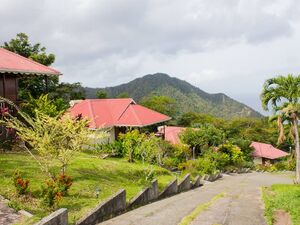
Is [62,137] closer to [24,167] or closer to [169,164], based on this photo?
[24,167]

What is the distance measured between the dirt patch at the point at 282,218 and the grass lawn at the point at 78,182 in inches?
215

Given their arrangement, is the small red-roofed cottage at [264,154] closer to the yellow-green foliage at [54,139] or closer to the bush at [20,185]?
the yellow-green foliage at [54,139]

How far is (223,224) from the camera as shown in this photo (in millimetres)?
11016

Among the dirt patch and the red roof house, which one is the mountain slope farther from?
the dirt patch

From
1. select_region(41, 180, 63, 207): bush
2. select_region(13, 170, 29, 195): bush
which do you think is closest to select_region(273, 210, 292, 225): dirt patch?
select_region(41, 180, 63, 207): bush

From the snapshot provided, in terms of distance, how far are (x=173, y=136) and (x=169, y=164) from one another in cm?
1338

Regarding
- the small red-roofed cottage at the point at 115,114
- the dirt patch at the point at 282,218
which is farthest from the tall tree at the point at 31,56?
the dirt patch at the point at 282,218

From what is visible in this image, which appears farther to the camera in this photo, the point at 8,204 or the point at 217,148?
the point at 217,148

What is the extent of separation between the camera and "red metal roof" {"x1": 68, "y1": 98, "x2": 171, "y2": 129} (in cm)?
3519

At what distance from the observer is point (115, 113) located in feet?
122

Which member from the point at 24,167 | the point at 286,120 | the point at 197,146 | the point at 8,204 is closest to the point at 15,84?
the point at 24,167

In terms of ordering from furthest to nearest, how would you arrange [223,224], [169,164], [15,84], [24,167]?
[169,164] < [15,84] < [24,167] < [223,224]

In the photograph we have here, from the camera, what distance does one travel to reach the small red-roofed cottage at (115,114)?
1383 inches

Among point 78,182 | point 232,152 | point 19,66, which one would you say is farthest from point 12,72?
point 232,152
